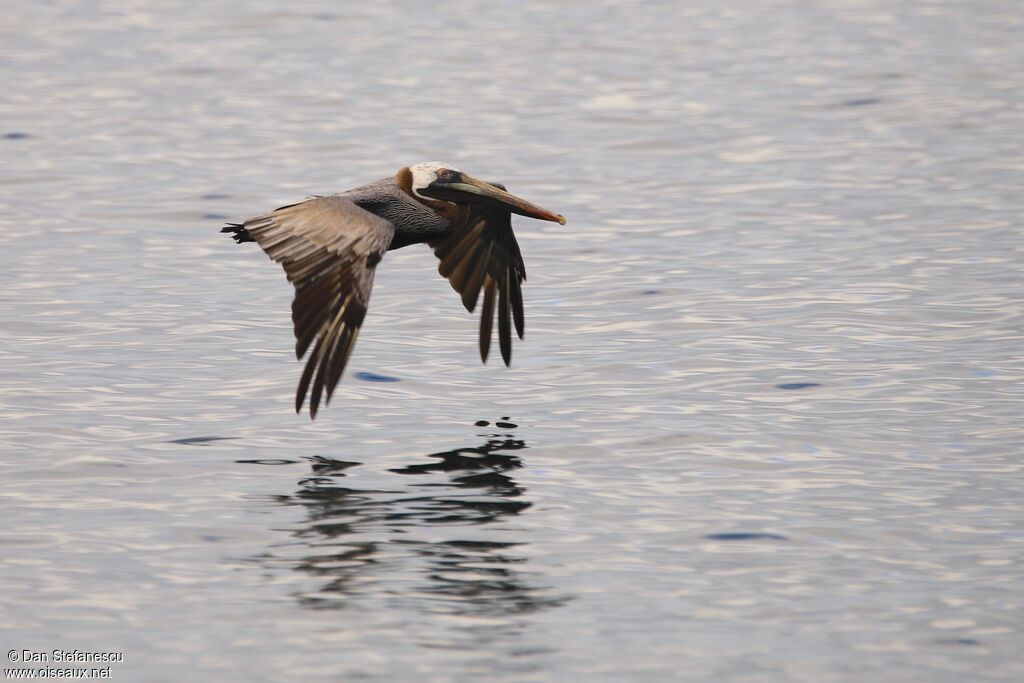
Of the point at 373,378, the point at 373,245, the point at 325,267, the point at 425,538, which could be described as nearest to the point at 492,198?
the point at 373,378

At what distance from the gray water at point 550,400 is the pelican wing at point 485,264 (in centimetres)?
49

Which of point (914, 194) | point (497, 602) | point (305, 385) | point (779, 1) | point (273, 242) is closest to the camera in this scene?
point (497, 602)

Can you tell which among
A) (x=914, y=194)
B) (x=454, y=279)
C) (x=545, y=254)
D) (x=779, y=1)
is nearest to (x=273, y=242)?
(x=454, y=279)

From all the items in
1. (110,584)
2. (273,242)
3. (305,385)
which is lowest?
(110,584)

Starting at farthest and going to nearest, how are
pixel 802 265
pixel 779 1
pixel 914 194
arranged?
pixel 779 1
pixel 914 194
pixel 802 265

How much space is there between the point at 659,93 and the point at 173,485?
16.1m

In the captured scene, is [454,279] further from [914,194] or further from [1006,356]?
[914,194]

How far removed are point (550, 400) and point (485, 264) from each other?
1.25 metres

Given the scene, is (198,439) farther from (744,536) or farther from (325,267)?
(744,536)

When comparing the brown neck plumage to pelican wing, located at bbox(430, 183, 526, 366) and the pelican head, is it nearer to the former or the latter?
the pelican head

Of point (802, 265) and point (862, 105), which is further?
point (862, 105)

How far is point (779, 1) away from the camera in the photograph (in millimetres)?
33469

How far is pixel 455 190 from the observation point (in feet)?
38.8

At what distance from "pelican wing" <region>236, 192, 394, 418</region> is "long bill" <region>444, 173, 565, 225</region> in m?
1.30
